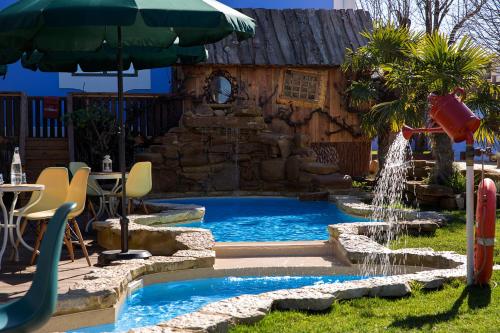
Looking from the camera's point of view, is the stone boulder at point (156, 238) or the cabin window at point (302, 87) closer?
the stone boulder at point (156, 238)

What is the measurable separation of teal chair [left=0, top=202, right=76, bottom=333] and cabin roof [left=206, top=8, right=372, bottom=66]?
43.0ft

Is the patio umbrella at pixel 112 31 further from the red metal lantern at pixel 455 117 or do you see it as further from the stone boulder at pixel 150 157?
the stone boulder at pixel 150 157

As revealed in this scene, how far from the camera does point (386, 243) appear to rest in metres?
8.00

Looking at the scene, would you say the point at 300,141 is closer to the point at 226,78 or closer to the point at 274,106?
the point at 274,106

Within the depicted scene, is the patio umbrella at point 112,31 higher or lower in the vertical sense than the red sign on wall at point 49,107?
higher

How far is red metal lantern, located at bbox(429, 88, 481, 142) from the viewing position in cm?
488

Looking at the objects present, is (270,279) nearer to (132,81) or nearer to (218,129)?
(218,129)

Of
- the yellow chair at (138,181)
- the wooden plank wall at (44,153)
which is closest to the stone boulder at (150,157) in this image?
the wooden plank wall at (44,153)

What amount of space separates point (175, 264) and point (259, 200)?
7284mm

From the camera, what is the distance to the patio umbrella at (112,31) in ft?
17.7

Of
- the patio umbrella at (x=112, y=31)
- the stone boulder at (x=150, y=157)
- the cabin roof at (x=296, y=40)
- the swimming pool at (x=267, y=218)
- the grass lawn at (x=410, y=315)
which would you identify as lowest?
the swimming pool at (x=267, y=218)

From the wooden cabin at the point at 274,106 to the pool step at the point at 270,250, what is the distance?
6235mm

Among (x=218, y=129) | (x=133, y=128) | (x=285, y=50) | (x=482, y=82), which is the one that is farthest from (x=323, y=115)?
(x=482, y=82)

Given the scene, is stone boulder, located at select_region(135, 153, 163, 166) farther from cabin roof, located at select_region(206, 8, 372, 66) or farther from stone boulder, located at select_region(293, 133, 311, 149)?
stone boulder, located at select_region(293, 133, 311, 149)
